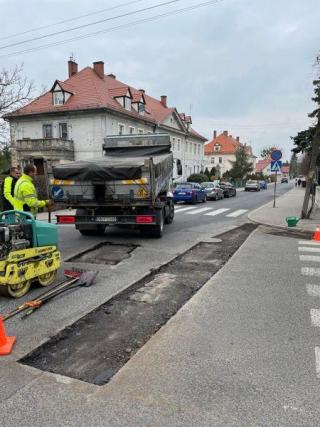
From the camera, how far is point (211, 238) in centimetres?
1052

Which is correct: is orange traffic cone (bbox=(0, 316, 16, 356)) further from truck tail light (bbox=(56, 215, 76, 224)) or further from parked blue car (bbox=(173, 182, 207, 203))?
parked blue car (bbox=(173, 182, 207, 203))

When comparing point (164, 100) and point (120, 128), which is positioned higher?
point (164, 100)

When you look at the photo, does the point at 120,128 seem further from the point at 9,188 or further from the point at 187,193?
the point at 9,188

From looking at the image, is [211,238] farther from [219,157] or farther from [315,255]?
[219,157]

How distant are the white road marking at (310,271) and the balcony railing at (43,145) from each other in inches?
1158

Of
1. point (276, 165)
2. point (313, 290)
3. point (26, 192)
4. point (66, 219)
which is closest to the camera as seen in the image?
point (313, 290)

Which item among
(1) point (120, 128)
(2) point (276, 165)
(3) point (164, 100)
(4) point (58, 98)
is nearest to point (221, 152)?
(3) point (164, 100)

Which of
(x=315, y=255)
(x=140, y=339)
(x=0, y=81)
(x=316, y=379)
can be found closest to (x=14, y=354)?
(x=140, y=339)

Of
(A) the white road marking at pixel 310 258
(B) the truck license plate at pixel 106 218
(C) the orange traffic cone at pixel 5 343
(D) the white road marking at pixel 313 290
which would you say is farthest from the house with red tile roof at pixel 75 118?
(C) the orange traffic cone at pixel 5 343

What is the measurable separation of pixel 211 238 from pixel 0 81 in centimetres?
1665

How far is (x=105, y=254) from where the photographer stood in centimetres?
804

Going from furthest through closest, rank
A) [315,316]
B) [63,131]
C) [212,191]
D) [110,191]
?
[63,131] → [212,191] → [110,191] → [315,316]

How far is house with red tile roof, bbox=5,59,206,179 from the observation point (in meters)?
33.0

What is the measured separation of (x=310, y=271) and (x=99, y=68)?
38.2 m
